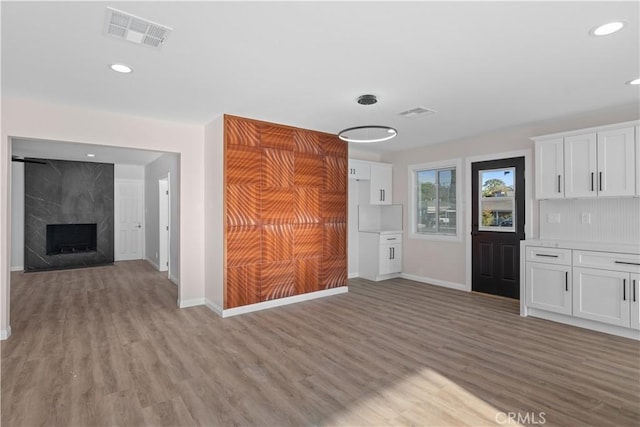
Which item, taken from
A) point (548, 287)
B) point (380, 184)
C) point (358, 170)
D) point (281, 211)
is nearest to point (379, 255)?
point (380, 184)

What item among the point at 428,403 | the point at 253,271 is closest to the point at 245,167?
the point at 253,271

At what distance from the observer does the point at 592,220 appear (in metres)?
4.25

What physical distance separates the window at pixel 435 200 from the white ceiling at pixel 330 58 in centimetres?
195

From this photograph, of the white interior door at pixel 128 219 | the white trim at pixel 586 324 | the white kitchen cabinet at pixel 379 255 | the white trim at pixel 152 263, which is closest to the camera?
the white trim at pixel 586 324

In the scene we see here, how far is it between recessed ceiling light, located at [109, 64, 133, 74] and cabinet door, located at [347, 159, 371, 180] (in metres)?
3.99

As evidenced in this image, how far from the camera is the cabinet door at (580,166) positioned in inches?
156

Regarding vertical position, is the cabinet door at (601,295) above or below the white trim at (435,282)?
above

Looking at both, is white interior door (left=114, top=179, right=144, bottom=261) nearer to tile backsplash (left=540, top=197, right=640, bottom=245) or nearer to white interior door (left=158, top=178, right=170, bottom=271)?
white interior door (left=158, top=178, right=170, bottom=271)

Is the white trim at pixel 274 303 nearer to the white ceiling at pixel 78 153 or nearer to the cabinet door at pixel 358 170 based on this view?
the cabinet door at pixel 358 170

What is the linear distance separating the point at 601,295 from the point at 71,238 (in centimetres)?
1032

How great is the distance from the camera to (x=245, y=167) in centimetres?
446

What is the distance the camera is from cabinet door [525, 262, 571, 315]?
13.0 ft

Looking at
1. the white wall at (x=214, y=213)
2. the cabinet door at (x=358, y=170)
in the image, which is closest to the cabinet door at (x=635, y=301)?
the cabinet door at (x=358, y=170)

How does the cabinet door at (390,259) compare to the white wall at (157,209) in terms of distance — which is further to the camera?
the cabinet door at (390,259)
